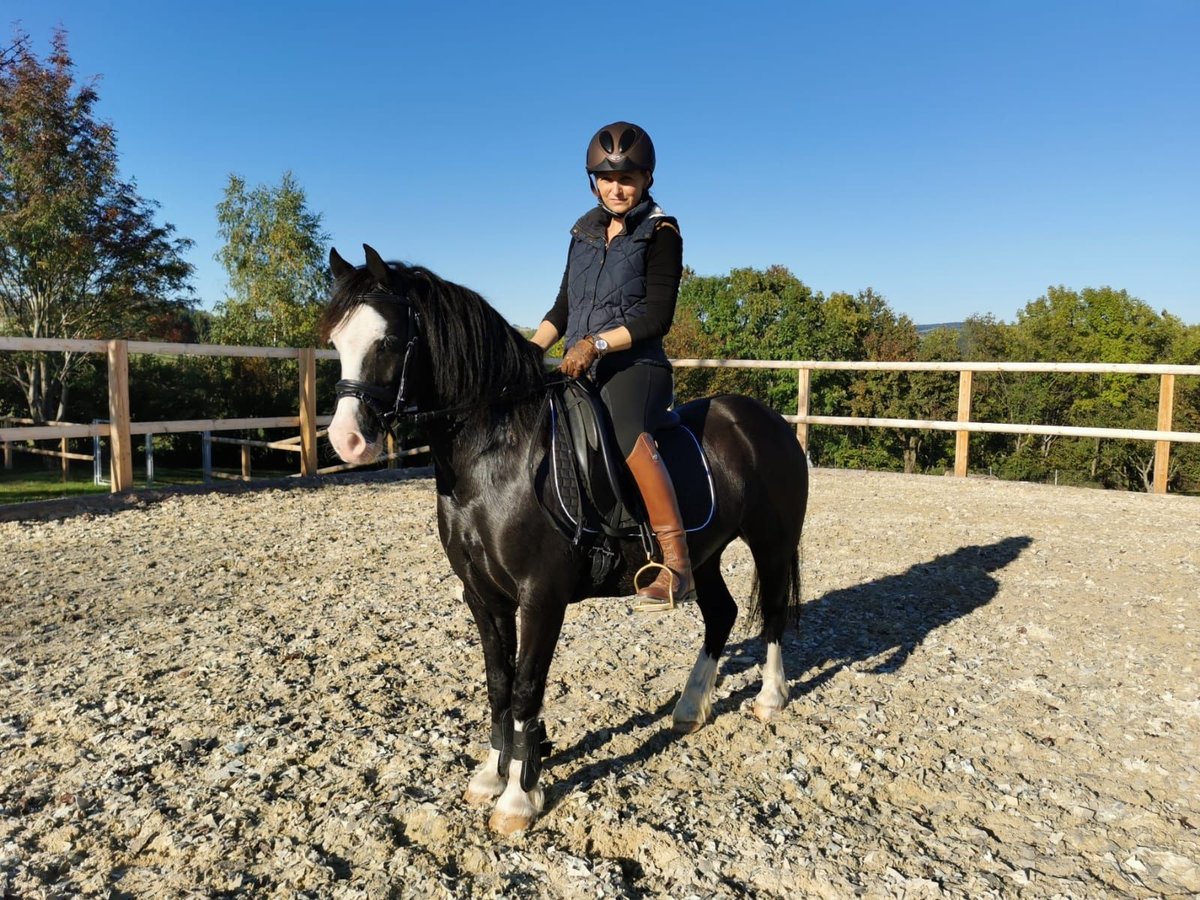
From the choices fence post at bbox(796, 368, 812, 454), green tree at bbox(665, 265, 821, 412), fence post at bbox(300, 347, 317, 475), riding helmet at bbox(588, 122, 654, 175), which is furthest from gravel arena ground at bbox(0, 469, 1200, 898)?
green tree at bbox(665, 265, 821, 412)

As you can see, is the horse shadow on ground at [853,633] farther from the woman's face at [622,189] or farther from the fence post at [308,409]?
the fence post at [308,409]

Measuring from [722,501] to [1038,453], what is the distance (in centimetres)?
3962

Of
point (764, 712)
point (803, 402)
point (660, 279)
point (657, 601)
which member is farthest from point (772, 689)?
point (803, 402)

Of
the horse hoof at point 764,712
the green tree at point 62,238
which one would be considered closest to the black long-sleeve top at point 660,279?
the horse hoof at point 764,712

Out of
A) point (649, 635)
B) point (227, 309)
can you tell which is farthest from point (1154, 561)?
point (227, 309)

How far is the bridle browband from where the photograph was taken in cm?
219

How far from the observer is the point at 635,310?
8.96ft

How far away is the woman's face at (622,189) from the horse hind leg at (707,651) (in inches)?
63.8

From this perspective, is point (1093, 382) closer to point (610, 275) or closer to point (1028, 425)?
point (1028, 425)

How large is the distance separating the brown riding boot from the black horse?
0.13 m

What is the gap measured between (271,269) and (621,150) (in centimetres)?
2462

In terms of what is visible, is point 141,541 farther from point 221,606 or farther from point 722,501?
point 722,501

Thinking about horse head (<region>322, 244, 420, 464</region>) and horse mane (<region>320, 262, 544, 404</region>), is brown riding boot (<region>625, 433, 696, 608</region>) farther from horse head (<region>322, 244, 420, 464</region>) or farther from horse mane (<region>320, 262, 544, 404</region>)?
horse head (<region>322, 244, 420, 464</region>)

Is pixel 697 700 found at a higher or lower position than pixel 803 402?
lower
